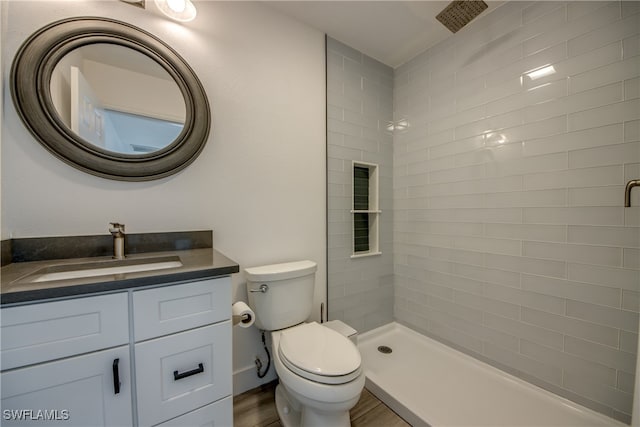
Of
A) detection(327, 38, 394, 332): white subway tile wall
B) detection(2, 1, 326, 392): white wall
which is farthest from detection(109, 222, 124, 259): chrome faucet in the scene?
detection(327, 38, 394, 332): white subway tile wall

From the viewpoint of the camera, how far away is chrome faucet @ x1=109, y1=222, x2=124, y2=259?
3.52 feet

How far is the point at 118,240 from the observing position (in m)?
1.09

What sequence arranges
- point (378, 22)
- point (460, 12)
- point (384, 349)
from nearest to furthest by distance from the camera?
point (460, 12) < point (378, 22) < point (384, 349)

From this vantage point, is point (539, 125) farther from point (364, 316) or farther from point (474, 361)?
point (364, 316)

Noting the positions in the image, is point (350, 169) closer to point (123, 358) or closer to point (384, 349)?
point (384, 349)

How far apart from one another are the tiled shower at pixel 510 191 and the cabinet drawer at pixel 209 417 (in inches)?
40.2

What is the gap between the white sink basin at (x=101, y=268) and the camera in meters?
0.92

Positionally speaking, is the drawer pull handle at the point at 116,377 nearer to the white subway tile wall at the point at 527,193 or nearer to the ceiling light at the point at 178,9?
the white subway tile wall at the point at 527,193

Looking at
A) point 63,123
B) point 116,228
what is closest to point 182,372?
point 116,228

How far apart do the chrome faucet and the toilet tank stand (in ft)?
1.95

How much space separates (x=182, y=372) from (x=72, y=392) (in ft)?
0.92

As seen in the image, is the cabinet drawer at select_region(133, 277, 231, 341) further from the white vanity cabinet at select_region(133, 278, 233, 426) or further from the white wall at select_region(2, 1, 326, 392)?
the white wall at select_region(2, 1, 326, 392)

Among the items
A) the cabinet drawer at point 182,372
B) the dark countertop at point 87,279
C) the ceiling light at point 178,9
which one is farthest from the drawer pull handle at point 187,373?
the ceiling light at point 178,9

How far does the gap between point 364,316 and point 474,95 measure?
1.87m
